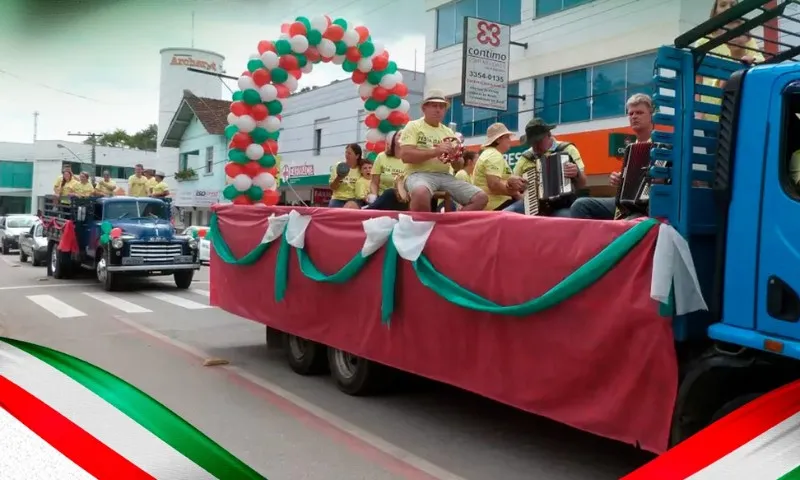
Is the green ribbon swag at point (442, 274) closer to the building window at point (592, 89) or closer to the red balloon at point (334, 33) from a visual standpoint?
the red balloon at point (334, 33)

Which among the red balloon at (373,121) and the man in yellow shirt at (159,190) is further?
the man in yellow shirt at (159,190)

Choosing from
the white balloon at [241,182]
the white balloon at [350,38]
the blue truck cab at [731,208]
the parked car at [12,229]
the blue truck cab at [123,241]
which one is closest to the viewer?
the blue truck cab at [731,208]

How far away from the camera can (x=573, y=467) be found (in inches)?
185

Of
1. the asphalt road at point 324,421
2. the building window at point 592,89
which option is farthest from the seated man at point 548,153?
the building window at point 592,89

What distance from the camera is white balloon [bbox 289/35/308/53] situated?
9.37 metres

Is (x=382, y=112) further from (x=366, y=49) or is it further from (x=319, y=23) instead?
(x=319, y=23)

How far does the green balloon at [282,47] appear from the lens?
928 cm

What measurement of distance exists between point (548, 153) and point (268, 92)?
4.60 metres

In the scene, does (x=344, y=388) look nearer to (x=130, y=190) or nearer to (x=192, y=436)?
(x=192, y=436)

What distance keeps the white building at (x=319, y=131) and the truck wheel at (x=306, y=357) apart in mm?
18065

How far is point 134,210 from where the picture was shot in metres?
16.2

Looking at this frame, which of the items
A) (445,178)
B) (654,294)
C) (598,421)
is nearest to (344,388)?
(445,178)

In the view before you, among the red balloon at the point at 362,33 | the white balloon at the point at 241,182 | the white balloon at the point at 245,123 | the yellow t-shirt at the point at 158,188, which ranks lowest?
the white balloon at the point at 241,182

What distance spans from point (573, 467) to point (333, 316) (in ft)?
8.76
